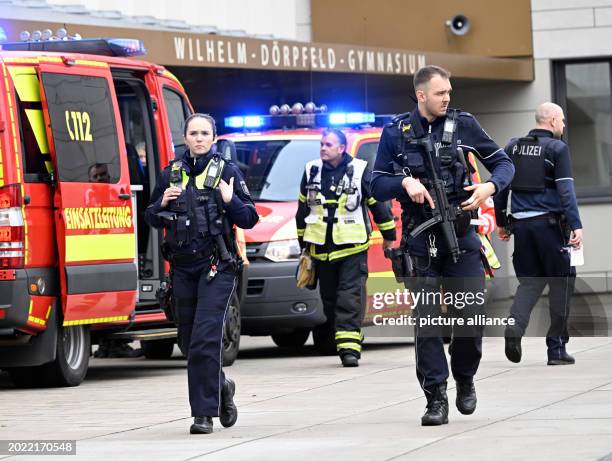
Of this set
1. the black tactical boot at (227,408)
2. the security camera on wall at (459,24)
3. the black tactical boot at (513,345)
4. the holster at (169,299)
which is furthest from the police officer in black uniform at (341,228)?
the security camera on wall at (459,24)

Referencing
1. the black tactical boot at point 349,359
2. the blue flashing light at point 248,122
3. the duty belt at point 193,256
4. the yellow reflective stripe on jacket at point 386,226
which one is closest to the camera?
the duty belt at point 193,256

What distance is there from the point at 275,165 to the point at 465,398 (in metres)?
5.96

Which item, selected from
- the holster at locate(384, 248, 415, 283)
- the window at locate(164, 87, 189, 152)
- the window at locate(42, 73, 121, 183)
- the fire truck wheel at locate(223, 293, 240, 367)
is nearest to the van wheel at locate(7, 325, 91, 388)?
the window at locate(42, 73, 121, 183)

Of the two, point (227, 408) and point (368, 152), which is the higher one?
point (368, 152)

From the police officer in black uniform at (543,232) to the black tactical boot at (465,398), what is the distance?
3191mm

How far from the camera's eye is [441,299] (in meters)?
8.20

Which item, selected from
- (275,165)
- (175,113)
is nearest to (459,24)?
(275,165)

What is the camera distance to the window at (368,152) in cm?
1386

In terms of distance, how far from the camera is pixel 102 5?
54.3 ft

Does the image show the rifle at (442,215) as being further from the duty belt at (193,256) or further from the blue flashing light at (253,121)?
the blue flashing light at (253,121)

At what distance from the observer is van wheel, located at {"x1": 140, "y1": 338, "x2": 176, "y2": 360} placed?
14.1 m

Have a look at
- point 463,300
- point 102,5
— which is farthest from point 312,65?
point 463,300

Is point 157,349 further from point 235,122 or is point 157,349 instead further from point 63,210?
point 63,210

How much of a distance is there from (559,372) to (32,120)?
407 centimetres
